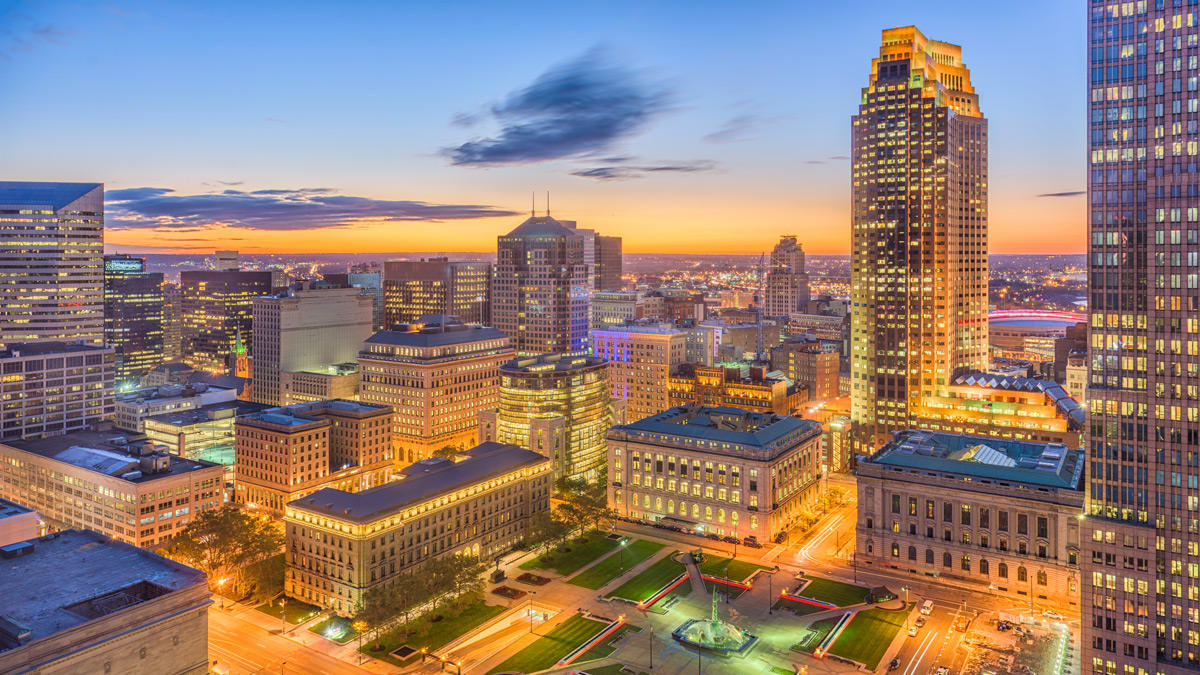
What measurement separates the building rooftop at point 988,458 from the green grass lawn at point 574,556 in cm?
5709

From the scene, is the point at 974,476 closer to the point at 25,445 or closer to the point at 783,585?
the point at 783,585

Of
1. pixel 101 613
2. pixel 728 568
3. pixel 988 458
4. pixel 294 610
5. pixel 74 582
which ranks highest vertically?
pixel 988 458

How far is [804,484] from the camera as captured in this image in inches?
7515

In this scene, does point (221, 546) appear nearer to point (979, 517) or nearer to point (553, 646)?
point (553, 646)

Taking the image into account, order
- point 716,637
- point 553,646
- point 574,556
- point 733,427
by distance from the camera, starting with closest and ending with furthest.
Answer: point 716,637 < point 553,646 < point 574,556 < point 733,427

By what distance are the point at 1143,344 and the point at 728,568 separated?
7965 cm

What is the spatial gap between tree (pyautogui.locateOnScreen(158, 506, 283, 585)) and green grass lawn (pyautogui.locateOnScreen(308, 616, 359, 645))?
1969 cm

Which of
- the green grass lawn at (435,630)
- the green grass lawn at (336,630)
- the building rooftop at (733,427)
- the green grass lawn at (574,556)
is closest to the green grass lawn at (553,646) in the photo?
the green grass lawn at (435,630)

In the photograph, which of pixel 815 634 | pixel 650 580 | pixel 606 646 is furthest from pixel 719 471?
pixel 606 646

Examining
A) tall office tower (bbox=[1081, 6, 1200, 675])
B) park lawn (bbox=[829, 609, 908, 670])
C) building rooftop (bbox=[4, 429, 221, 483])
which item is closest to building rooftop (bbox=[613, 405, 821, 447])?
park lawn (bbox=[829, 609, 908, 670])

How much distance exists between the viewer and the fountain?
400 ft

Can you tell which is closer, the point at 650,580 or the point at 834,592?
the point at 834,592

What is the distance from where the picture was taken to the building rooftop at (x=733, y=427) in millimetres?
180125

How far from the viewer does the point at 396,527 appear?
477 ft
